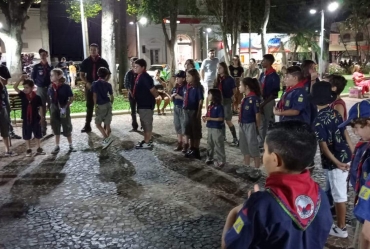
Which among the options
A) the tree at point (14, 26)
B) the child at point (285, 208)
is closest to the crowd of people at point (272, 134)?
the child at point (285, 208)

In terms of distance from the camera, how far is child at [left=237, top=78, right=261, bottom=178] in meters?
6.18

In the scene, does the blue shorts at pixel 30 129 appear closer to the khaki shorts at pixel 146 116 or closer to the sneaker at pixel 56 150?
the sneaker at pixel 56 150

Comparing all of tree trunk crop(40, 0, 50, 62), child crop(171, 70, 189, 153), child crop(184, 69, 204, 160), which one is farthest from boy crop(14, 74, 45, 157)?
tree trunk crop(40, 0, 50, 62)

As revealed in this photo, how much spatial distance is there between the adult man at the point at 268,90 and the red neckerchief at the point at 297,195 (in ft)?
18.0

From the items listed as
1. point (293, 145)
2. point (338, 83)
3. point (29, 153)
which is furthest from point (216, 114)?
point (293, 145)

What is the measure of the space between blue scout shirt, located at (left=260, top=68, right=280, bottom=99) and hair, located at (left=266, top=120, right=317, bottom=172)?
5510 mm

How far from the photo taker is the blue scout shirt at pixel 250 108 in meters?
6.19

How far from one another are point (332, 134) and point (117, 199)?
9.77 feet

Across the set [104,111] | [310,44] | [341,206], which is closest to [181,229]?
[341,206]

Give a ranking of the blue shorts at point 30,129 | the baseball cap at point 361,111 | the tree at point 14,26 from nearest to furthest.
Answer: the baseball cap at point 361,111, the blue shorts at point 30,129, the tree at point 14,26

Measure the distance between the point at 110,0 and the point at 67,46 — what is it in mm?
31445

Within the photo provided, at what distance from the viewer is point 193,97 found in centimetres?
730

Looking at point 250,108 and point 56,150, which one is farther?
point 56,150

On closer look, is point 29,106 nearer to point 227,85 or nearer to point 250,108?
point 227,85
